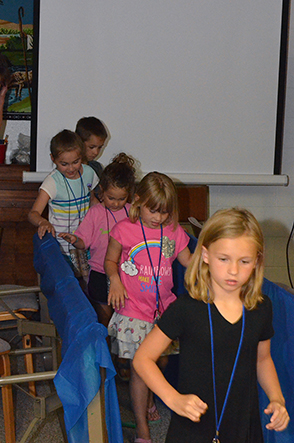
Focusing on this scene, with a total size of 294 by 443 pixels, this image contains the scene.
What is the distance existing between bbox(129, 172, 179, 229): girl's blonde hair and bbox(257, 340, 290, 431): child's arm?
2.59 feet

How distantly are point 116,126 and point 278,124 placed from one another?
1.30 metres

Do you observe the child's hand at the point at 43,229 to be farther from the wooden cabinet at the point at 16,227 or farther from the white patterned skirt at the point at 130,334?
the wooden cabinet at the point at 16,227

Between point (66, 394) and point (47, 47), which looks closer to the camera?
point (66, 394)

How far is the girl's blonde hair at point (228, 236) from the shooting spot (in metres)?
1.42

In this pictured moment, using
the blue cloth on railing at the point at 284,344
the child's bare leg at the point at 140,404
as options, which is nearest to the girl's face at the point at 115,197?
the child's bare leg at the point at 140,404

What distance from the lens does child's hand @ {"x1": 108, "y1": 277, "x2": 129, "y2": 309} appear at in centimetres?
204

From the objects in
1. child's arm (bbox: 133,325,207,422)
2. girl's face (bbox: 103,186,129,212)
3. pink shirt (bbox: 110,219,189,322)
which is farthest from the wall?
child's arm (bbox: 133,325,207,422)

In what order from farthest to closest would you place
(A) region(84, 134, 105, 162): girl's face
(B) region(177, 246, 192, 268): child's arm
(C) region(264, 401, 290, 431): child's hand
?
(A) region(84, 134, 105, 162): girl's face < (B) region(177, 246, 192, 268): child's arm < (C) region(264, 401, 290, 431): child's hand

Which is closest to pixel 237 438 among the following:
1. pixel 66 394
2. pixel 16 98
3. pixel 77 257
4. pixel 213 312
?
pixel 213 312

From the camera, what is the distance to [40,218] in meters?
2.56

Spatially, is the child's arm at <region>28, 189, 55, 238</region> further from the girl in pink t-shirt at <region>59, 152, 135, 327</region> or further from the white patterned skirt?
the white patterned skirt

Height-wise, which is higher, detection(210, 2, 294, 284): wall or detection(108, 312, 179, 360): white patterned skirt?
detection(210, 2, 294, 284): wall

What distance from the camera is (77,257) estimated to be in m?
2.71

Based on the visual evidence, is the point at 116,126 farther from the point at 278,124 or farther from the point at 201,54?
the point at 278,124
